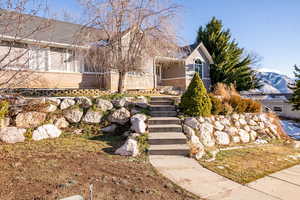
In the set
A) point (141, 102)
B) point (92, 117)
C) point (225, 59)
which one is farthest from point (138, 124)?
point (225, 59)

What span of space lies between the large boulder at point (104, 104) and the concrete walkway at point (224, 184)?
11.0 ft

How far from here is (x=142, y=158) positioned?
444cm

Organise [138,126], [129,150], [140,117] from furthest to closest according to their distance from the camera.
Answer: [140,117]
[138,126]
[129,150]

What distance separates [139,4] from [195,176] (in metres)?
7.46

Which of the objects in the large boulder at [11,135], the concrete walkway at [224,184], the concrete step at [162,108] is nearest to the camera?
the concrete walkway at [224,184]

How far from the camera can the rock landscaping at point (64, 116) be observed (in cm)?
549

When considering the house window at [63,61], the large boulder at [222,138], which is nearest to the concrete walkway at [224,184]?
the large boulder at [222,138]

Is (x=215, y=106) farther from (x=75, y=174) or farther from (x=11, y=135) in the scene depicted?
(x=11, y=135)

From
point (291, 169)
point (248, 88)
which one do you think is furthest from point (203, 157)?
point (248, 88)

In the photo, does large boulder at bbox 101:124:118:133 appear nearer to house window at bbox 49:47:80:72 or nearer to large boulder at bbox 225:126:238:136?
large boulder at bbox 225:126:238:136

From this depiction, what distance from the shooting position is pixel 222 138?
6250 mm

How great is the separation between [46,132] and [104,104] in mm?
2203

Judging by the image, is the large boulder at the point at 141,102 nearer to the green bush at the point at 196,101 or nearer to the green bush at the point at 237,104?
the green bush at the point at 196,101

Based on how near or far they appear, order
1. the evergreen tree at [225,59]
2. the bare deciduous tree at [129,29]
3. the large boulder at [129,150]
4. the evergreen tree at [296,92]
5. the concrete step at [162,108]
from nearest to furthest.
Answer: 1. the large boulder at [129,150]
2. the concrete step at [162,108]
3. the bare deciduous tree at [129,29]
4. the evergreen tree at [296,92]
5. the evergreen tree at [225,59]
